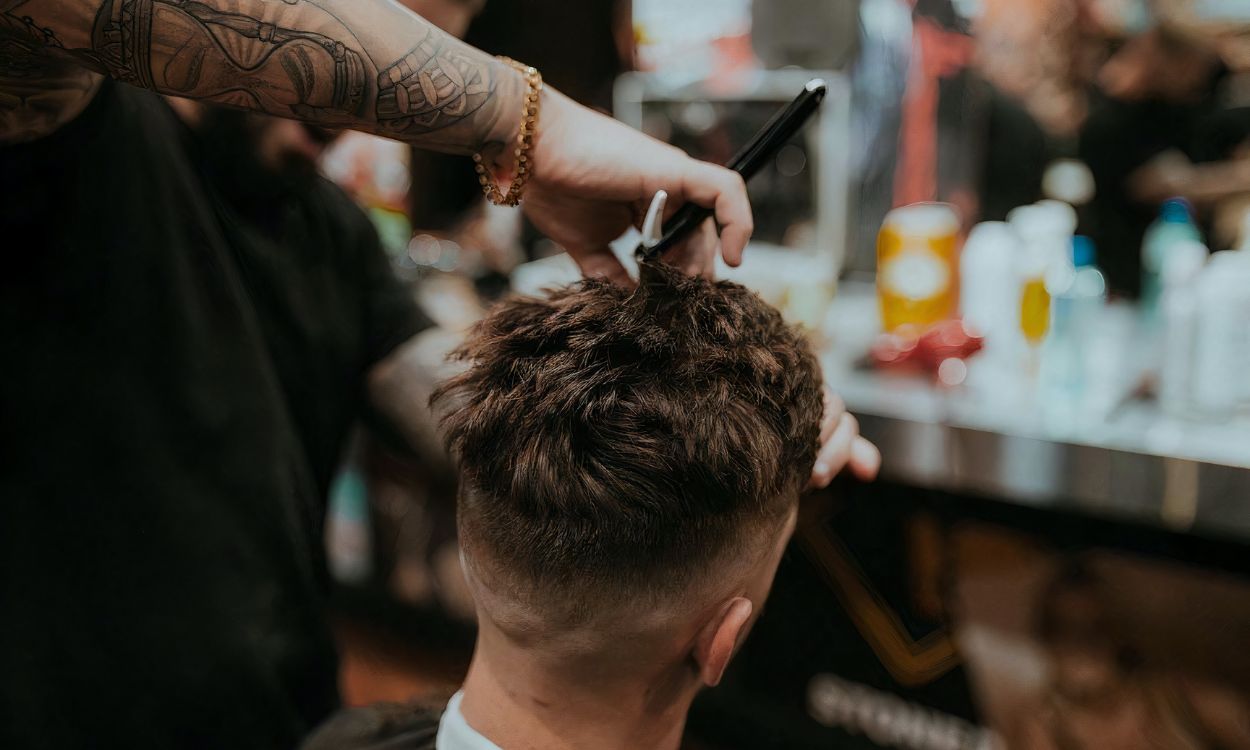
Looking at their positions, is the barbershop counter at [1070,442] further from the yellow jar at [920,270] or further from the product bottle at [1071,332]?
the yellow jar at [920,270]

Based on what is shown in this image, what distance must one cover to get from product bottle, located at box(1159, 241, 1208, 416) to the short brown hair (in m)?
1.28

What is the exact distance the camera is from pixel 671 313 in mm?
948

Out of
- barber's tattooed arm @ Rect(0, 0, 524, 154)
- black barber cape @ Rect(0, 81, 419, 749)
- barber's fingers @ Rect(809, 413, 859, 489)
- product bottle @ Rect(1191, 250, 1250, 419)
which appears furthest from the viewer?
product bottle @ Rect(1191, 250, 1250, 419)

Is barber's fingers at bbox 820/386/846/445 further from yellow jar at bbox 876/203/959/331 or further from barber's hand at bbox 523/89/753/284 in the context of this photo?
yellow jar at bbox 876/203/959/331

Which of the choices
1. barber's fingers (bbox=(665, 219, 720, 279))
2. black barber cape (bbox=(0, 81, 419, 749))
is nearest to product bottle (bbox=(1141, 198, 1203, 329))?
barber's fingers (bbox=(665, 219, 720, 279))

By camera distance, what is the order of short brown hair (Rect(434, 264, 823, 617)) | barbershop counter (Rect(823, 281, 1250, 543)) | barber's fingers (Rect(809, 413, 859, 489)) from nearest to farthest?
short brown hair (Rect(434, 264, 823, 617)) → barber's fingers (Rect(809, 413, 859, 489)) → barbershop counter (Rect(823, 281, 1250, 543))

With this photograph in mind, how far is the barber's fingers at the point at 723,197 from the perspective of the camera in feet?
3.22

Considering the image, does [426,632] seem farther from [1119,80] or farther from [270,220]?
[1119,80]

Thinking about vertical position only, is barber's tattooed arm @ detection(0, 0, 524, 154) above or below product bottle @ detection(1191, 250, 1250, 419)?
above

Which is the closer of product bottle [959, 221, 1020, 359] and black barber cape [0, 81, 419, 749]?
black barber cape [0, 81, 419, 749]

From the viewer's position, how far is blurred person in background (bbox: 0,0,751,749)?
3.19ft

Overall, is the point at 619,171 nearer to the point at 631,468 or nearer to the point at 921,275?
the point at 631,468

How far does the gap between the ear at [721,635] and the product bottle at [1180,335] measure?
136 cm

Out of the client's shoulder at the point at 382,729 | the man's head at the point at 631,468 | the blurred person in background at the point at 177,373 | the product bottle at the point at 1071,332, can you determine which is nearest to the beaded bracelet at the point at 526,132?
the blurred person in background at the point at 177,373
